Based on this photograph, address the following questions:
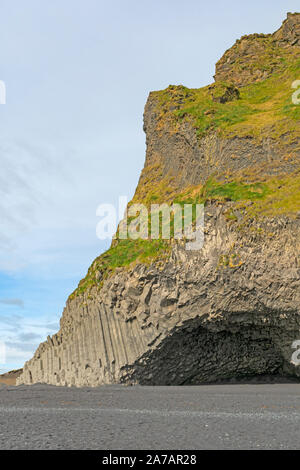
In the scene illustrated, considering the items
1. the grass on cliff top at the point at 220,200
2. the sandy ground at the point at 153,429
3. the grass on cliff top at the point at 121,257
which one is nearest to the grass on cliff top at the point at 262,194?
the grass on cliff top at the point at 220,200

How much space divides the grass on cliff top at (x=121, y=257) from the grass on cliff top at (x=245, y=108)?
25.9ft

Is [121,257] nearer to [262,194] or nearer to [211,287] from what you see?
[211,287]

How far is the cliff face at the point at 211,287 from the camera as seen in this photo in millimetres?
18703

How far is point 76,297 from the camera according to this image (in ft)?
75.4

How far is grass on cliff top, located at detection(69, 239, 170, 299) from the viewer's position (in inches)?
814

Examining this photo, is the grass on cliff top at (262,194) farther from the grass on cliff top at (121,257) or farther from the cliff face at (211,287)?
the grass on cliff top at (121,257)

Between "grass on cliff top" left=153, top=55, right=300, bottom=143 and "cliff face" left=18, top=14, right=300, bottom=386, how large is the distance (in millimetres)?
133

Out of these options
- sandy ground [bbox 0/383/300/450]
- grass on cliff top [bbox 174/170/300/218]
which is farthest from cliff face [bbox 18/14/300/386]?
sandy ground [bbox 0/383/300/450]

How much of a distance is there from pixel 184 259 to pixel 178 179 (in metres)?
7.82

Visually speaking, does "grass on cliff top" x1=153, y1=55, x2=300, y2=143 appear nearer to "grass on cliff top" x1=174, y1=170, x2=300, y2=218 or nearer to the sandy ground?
"grass on cliff top" x1=174, y1=170, x2=300, y2=218

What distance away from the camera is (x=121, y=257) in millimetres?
22172

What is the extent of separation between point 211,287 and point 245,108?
13813 mm

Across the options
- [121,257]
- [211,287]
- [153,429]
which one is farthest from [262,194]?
[153,429]

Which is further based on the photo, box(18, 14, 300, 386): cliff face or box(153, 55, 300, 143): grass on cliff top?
box(153, 55, 300, 143): grass on cliff top
